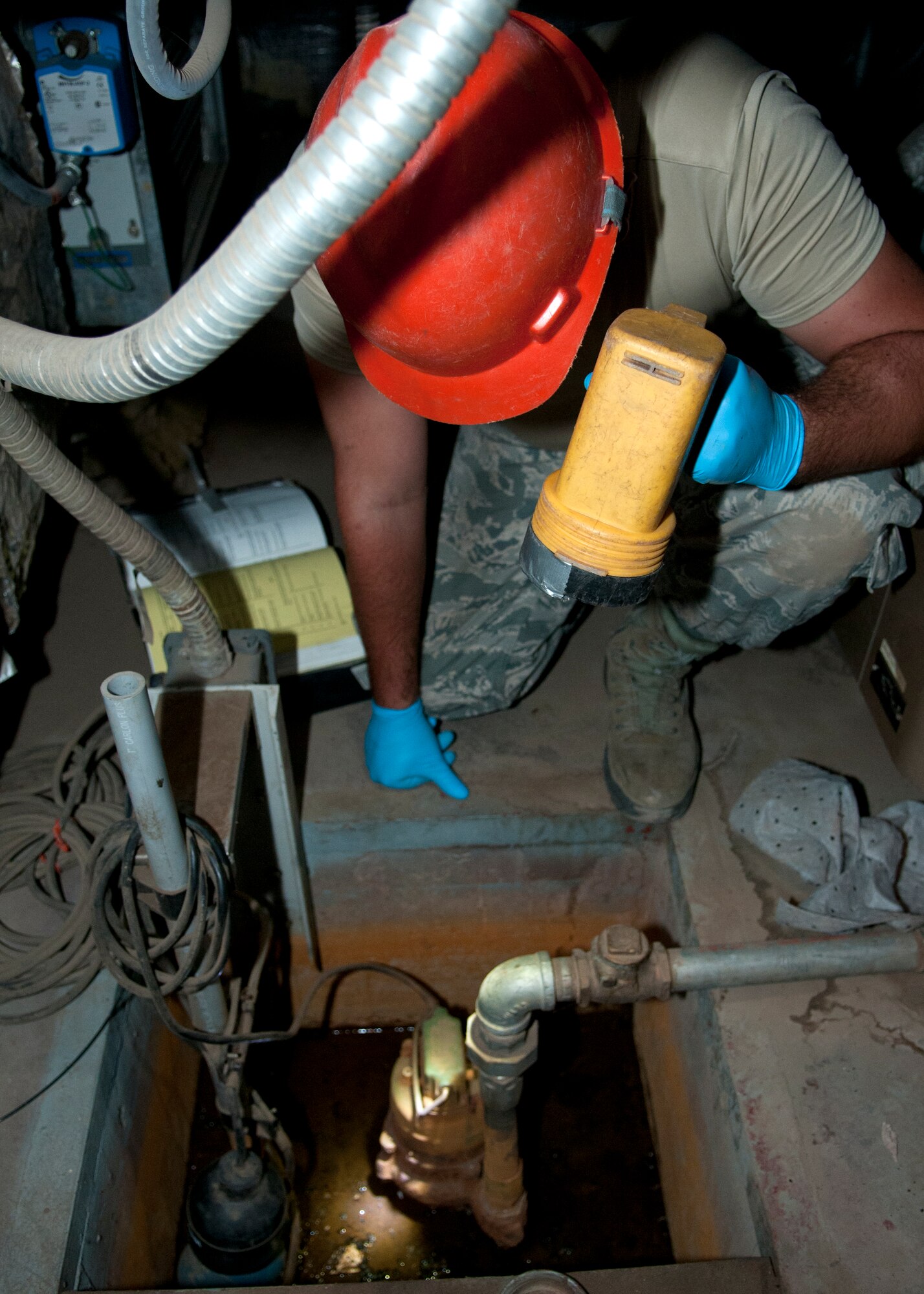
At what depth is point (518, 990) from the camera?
1.19 meters

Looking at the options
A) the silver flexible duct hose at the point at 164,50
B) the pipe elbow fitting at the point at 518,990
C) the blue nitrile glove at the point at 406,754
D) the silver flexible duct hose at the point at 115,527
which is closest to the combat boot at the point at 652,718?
the blue nitrile glove at the point at 406,754

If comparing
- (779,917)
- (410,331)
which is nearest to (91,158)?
(410,331)

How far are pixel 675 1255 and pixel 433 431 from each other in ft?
6.23

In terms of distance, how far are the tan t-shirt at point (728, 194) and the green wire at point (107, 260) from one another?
32.4 inches

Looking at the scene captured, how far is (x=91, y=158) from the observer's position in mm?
1791

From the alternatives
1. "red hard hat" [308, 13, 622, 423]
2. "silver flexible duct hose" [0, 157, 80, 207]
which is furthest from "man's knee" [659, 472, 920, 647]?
"silver flexible duct hose" [0, 157, 80, 207]

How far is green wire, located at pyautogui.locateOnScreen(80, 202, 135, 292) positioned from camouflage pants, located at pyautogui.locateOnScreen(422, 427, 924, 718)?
0.78 meters

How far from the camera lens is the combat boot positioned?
1609 mm

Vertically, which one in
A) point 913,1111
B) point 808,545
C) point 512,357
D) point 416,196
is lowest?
point 913,1111

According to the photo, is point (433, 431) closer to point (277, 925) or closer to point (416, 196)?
point (277, 925)

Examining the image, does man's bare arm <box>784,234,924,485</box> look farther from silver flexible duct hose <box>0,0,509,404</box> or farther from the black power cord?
the black power cord

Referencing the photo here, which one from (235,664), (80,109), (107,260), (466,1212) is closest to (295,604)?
(235,664)

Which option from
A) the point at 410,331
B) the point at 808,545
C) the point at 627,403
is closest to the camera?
the point at 627,403

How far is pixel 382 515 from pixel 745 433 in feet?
2.29
